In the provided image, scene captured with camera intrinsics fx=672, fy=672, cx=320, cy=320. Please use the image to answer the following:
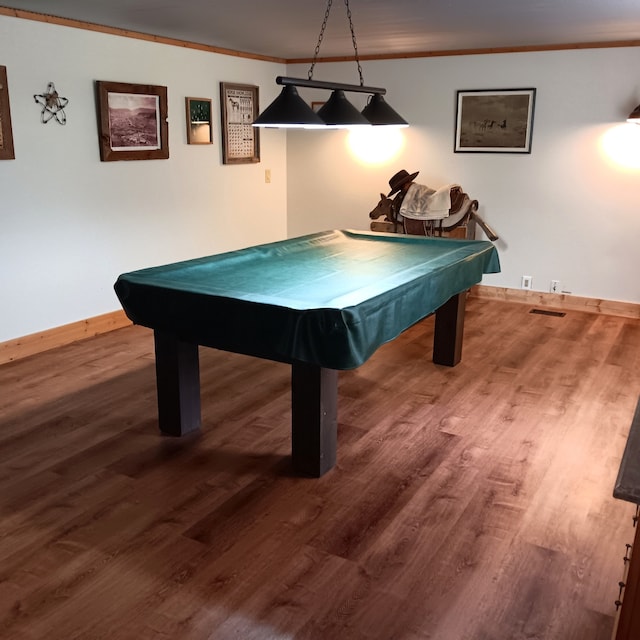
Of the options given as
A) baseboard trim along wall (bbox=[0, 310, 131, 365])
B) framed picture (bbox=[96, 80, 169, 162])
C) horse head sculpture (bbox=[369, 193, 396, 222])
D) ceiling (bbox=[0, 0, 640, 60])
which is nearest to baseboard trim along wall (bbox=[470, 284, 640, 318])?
horse head sculpture (bbox=[369, 193, 396, 222])

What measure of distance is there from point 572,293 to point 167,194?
11.8 feet

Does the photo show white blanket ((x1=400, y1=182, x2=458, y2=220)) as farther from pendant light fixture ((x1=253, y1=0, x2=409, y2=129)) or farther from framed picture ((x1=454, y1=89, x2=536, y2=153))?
pendant light fixture ((x1=253, y1=0, x2=409, y2=129))

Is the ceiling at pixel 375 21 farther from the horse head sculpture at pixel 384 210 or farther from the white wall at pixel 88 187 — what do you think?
the horse head sculpture at pixel 384 210

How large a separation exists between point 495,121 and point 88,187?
3.47m

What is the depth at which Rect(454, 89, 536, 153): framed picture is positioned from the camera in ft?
18.9

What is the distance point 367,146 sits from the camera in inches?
259

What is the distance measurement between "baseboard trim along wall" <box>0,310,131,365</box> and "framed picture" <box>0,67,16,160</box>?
1210 mm

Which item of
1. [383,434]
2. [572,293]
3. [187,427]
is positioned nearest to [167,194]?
[187,427]

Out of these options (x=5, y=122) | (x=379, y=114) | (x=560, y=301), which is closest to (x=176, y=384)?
(x=379, y=114)

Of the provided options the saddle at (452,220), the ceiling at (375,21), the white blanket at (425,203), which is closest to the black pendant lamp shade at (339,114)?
the ceiling at (375,21)

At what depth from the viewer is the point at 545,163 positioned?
5797mm

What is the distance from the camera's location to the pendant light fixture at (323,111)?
11.0ft

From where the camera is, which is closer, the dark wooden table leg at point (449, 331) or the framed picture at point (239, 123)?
the dark wooden table leg at point (449, 331)

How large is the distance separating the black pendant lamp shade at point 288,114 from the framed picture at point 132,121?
1.98 m
